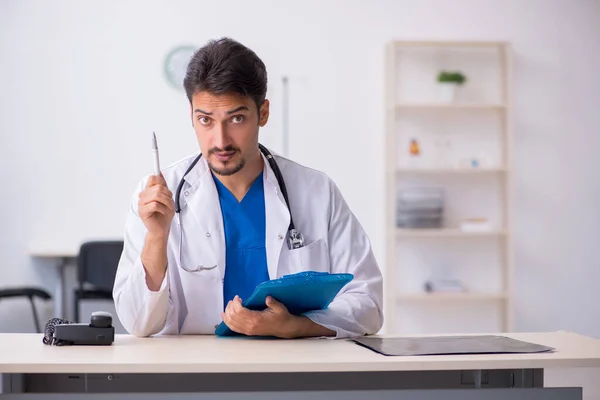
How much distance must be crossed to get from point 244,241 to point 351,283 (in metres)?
0.31

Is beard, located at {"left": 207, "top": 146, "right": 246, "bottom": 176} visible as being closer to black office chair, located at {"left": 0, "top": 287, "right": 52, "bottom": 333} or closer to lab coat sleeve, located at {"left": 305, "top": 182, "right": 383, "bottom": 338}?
lab coat sleeve, located at {"left": 305, "top": 182, "right": 383, "bottom": 338}

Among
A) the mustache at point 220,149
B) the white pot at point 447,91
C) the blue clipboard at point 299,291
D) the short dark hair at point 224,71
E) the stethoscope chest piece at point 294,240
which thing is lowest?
the blue clipboard at point 299,291

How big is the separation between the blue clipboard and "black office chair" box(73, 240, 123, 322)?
8.06ft

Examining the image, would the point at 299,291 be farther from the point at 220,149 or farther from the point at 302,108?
the point at 302,108

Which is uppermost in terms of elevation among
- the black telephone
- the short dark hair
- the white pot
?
the white pot

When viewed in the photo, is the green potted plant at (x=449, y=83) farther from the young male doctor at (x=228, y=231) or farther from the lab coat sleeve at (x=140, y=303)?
the lab coat sleeve at (x=140, y=303)

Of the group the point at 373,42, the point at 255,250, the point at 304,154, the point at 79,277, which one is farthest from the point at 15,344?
the point at 373,42

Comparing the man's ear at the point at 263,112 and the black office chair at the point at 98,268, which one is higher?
the man's ear at the point at 263,112

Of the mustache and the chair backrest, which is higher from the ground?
the mustache

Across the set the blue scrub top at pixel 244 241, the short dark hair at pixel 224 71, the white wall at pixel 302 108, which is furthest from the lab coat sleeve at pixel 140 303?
the white wall at pixel 302 108

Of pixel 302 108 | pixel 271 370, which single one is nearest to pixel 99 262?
pixel 302 108

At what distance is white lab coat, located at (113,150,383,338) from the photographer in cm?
204

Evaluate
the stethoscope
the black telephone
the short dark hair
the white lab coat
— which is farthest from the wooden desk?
the short dark hair

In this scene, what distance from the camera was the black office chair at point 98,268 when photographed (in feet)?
14.4
